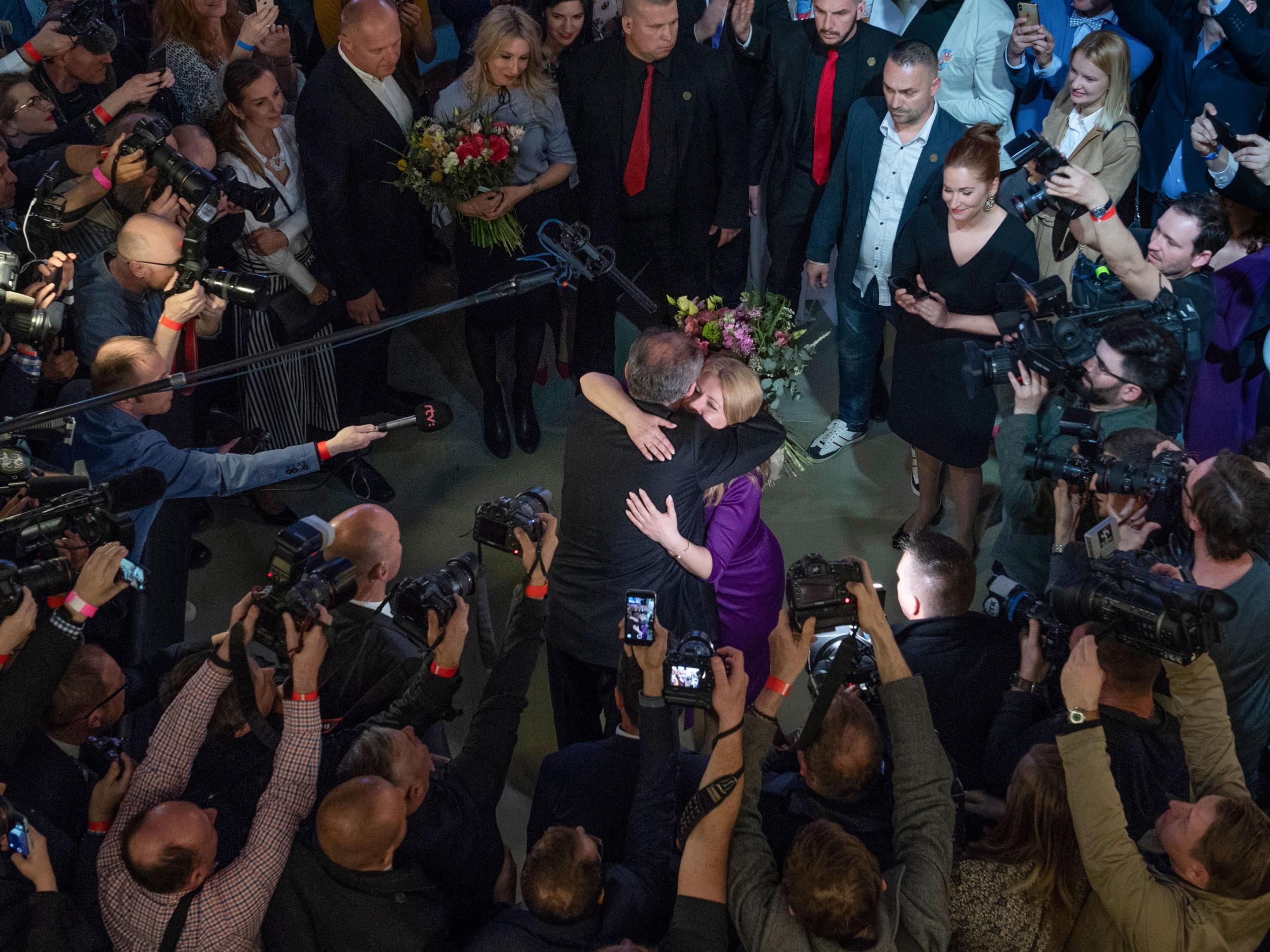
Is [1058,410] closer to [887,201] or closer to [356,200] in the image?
[887,201]

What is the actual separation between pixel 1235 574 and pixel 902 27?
3.53 metres

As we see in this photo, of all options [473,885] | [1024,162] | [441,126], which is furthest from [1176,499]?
[441,126]

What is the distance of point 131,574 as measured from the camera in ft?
9.69

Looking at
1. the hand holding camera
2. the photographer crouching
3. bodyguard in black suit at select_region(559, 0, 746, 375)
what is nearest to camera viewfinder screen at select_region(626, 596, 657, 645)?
the hand holding camera

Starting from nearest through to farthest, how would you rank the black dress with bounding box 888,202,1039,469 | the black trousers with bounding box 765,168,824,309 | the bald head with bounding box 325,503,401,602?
the bald head with bounding box 325,503,401,602 → the black dress with bounding box 888,202,1039,469 → the black trousers with bounding box 765,168,824,309

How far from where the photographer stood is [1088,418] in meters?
3.24

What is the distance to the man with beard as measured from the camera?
11.1 feet

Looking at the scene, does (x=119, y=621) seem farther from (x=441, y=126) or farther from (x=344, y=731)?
(x=441, y=126)

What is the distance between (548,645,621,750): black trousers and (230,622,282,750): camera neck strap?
2.97 ft

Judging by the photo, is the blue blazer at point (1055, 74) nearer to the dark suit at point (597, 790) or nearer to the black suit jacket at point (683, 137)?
the black suit jacket at point (683, 137)

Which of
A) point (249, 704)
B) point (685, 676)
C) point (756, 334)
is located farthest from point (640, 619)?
point (756, 334)

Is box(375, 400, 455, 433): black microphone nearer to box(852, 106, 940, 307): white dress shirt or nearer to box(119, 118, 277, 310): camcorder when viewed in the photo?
box(119, 118, 277, 310): camcorder

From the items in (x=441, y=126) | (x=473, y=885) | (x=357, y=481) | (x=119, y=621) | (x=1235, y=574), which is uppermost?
(x=441, y=126)

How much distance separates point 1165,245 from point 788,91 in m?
1.88
